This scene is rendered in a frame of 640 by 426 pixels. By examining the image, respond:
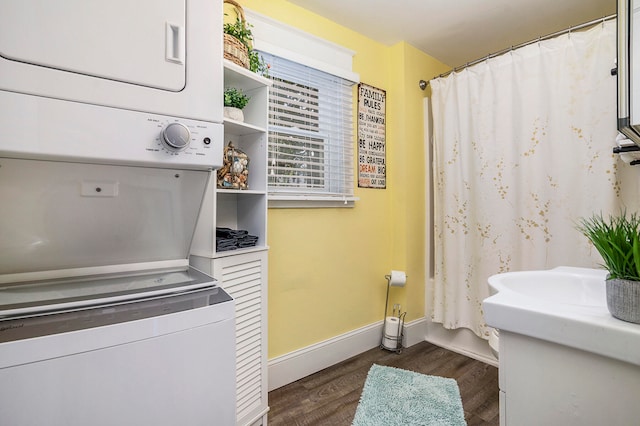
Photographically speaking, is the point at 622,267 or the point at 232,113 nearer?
the point at 622,267

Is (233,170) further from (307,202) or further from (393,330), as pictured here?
(393,330)

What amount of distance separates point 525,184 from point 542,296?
1.06m

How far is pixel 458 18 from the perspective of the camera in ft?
7.28

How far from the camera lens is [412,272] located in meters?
2.62

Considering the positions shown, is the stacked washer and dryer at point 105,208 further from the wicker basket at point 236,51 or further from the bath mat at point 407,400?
the bath mat at point 407,400

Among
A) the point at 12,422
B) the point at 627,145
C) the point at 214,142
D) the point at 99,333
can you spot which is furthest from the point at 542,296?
the point at 12,422

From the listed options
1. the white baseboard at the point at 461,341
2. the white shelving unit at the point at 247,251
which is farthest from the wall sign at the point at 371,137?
the white baseboard at the point at 461,341

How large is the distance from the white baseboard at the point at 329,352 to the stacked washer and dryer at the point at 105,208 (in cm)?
115

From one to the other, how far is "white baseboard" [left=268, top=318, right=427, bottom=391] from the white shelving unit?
0.39 m

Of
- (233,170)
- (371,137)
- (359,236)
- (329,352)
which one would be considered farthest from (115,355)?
(371,137)

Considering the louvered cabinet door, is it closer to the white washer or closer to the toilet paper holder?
the white washer

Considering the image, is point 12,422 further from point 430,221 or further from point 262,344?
point 430,221

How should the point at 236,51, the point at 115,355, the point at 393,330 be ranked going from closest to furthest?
the point at 115,355
the point at 236,51
the point at 393,330

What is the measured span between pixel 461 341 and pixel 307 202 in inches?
65.6
